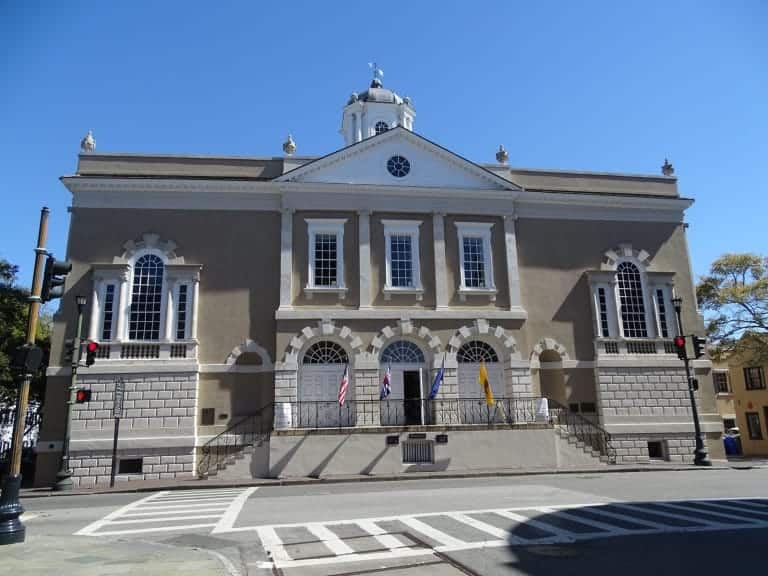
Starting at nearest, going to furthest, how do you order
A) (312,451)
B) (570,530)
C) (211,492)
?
(570,530) < (211,492) < (312,451)

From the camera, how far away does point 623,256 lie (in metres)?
28.0

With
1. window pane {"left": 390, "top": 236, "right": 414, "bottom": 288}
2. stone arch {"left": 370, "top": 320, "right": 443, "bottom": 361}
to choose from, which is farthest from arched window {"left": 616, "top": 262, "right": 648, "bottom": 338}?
window pane {"left": 390, "top": 236, "right": 414, "bottom": 288}

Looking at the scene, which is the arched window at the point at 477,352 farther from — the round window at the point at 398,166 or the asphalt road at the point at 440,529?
the asphalt road at the point at 440,529

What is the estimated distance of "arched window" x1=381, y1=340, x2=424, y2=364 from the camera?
25406mm

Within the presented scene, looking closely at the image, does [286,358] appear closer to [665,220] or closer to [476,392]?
Result: [476,392]

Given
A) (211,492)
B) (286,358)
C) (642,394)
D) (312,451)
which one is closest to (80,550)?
(211,492)

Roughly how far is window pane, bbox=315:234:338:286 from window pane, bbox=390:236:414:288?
2.49 meters

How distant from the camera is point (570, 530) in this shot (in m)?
9.78

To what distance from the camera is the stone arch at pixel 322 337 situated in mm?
24281

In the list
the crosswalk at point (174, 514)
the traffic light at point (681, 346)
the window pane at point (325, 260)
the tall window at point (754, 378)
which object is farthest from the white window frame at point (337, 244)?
the tall window at point (754, 378)

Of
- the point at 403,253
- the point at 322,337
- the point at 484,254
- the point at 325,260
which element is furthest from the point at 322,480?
the point at 484,254

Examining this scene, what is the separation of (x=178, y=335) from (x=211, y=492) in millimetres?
8173

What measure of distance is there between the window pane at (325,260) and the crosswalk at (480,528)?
15089mm

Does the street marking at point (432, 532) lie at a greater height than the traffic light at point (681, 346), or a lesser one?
lesser
